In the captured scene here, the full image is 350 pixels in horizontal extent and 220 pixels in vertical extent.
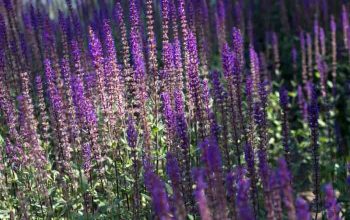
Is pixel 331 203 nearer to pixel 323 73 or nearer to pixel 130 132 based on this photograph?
pixel 130 132

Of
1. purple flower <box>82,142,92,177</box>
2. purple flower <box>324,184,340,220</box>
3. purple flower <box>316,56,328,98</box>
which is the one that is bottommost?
purple flower <box>324,184,340,220</box>

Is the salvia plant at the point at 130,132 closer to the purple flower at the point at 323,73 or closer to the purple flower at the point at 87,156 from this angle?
the purple flower at the point at 87,156

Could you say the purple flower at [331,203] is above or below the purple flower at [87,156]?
below

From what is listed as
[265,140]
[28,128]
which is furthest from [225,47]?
[28,128]

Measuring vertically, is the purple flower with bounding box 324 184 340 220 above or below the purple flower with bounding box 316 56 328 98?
below

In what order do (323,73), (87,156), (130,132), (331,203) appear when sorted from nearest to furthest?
(331,203) < (130,132) < (87,156) < (323,73)

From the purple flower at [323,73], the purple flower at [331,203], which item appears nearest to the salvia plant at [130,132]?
the purple flower at [331,203]

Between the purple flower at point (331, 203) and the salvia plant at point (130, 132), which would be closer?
the purple flower at point (331, 203)

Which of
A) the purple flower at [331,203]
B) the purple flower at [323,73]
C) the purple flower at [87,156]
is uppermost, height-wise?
the purple flower at [323,73]

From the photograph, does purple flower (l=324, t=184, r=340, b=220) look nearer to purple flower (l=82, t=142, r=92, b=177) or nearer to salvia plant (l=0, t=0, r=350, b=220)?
salvia plant (l=0, t=0, r=350, b=220)

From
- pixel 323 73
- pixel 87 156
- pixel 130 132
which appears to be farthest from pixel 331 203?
pixel 323 73

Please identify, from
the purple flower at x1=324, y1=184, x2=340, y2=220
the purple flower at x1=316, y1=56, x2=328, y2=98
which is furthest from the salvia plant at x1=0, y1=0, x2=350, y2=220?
the purple flower at x1=316, y1=56, x2=328, y2=98

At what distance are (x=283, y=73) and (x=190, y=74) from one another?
5.49 metres

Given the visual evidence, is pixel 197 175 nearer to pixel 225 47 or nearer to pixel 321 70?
pixel 225 47
